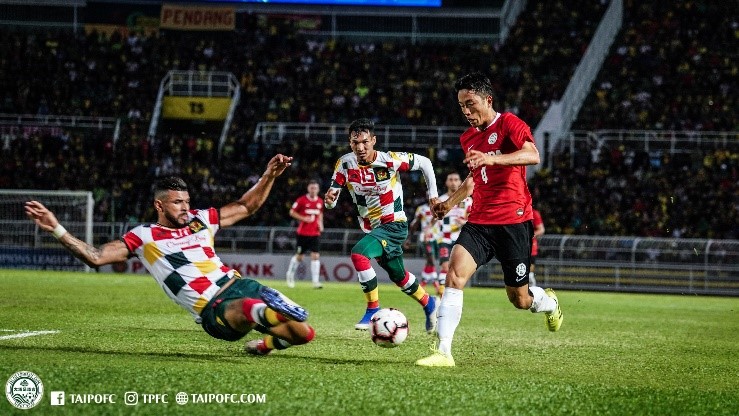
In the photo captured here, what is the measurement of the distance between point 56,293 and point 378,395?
13.5 meters

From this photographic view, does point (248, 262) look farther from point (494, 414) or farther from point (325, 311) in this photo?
point (494, 414)

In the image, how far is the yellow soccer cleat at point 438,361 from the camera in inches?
348

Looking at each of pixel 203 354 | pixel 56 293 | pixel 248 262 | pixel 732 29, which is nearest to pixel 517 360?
pixel 203 354

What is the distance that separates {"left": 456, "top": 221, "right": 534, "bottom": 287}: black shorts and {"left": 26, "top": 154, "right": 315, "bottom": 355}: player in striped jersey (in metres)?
1.94

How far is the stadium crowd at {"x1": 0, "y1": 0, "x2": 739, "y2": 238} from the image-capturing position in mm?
34281

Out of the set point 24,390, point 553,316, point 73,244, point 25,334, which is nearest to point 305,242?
point 25,334

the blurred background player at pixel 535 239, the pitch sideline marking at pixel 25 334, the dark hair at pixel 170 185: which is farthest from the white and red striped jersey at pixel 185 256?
the blurred background player at pixel 535 239

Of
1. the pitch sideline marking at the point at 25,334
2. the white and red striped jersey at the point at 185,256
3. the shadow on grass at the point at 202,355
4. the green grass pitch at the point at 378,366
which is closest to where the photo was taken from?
the green grass pitch at the point at 378,366

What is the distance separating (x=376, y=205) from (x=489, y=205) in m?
3.40

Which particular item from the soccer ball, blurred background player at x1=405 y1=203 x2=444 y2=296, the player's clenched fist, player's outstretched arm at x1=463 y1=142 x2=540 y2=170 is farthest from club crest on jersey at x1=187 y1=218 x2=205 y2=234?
blurred background player at x1=405 y1=203 x2=444 y2=296

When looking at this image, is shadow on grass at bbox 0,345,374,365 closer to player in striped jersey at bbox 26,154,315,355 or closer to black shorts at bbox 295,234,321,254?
player in striped jersey at bbox 26,154,315,355

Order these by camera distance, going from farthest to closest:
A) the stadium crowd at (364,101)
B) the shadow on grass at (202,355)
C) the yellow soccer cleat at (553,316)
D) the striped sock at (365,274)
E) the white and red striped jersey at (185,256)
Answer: the stadium crowd at (364,101) → the striped sock at (365,274) → the yellow soccer cleat at (553,316) → the shadow on grass at (202,355) → the white and red striped jersey at (185,256)

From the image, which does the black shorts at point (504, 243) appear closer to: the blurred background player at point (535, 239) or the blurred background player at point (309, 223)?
the blurred background player at point (535, 239)

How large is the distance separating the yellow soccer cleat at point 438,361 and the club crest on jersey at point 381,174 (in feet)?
14.1
